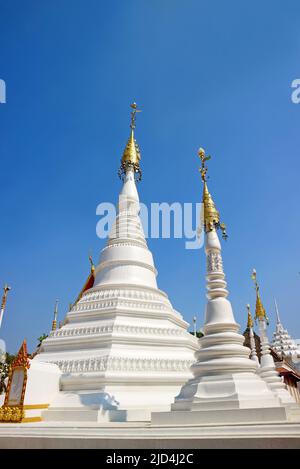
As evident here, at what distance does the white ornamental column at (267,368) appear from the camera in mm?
12552

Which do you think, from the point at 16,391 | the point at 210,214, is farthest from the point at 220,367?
the point at 16,391

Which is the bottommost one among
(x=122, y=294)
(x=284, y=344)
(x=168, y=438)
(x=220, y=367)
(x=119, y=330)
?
(x=168, y=438)

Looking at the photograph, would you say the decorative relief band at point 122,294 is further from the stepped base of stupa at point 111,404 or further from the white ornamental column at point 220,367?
the white ornamental column at point 220,367

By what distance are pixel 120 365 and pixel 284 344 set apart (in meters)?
39.1

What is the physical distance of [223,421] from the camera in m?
5.64

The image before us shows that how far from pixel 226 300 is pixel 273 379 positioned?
7803mm

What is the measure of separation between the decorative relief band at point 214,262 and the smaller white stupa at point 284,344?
37802 millimetres

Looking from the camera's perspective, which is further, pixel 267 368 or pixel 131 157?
pixel 131 157

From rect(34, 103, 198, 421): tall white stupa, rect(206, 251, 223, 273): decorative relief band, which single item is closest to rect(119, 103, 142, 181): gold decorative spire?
rect(34, 103, 198, 421): tall white stupa

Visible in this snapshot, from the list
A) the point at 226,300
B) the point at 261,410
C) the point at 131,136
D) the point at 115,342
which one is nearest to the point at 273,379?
the point at 115,342

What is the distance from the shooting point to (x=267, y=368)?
13.2m

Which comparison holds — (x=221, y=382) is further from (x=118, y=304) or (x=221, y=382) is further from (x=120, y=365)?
(x=118, y=304)

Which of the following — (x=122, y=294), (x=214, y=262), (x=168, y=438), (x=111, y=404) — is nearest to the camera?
(x=168, y=438)

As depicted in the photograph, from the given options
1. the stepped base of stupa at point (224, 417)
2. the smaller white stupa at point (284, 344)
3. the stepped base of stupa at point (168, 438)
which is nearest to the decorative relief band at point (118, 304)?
the stepped base of stupa at point (224, 417)
